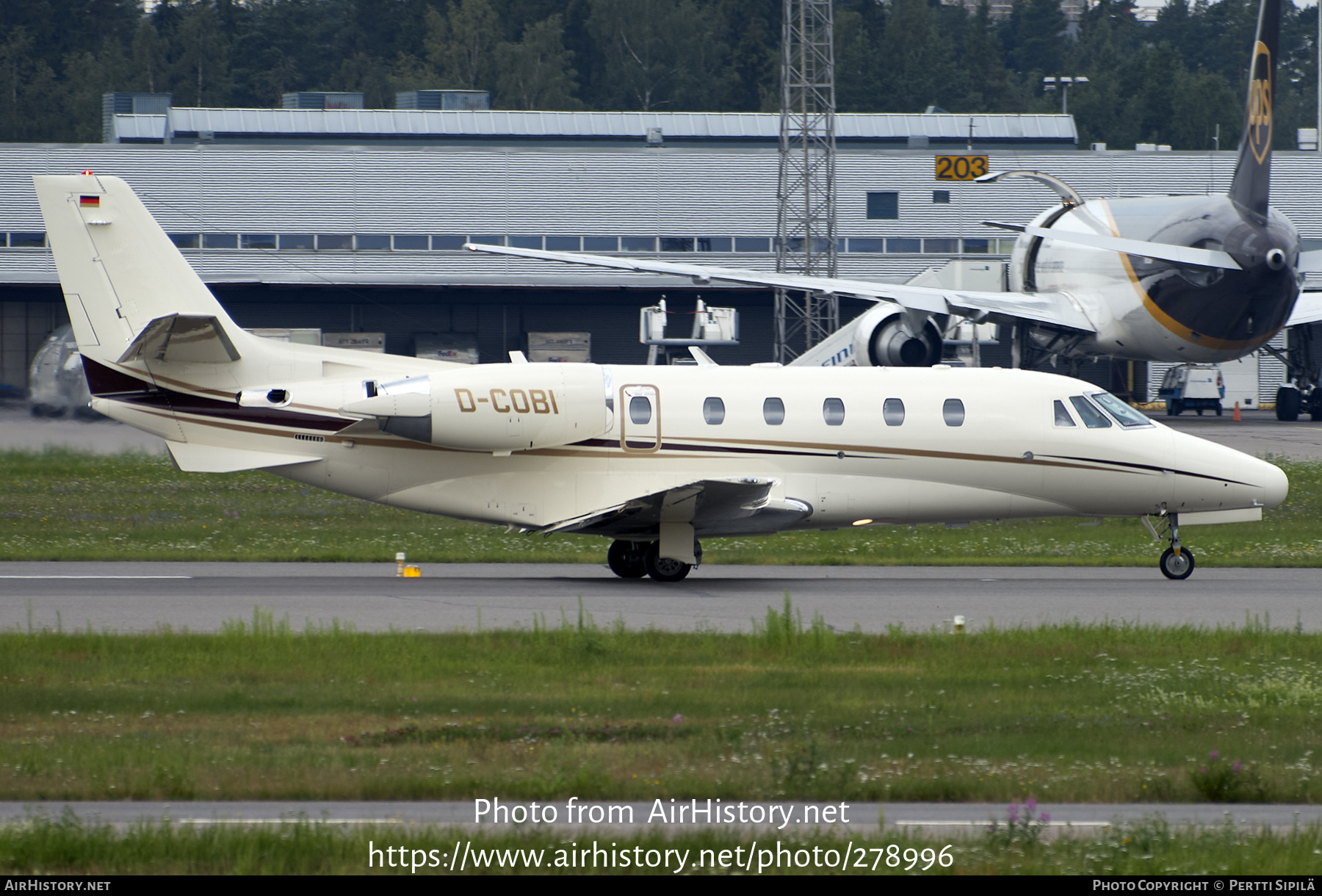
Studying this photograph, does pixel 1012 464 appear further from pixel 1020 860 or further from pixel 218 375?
pixel 1020 860

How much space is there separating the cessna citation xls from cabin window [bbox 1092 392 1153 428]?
293 mm

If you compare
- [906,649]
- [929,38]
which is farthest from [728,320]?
[929,38]

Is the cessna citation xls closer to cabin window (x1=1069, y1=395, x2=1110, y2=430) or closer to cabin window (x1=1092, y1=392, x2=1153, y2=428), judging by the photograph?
cabin window (x1=1069, y1=395, x2=1110, y2=430)

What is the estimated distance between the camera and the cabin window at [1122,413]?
21.1 m

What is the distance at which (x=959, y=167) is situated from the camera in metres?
68.8

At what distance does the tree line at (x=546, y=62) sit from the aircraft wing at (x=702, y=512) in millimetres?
91527

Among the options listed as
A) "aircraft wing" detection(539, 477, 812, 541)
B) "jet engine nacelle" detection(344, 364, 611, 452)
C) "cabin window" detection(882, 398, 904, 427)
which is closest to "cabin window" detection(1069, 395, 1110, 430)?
"cabin window" detection(882, 398, 904, 427)

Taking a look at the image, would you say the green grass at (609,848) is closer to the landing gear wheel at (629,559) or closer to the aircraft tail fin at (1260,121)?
the landing gear wheel at (629,559)

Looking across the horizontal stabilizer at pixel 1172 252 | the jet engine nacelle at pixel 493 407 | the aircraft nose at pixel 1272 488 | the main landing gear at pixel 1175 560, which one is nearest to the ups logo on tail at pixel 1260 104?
the horizontal stabilizer at pixel 1172 252

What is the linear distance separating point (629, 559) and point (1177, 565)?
7.08 meters

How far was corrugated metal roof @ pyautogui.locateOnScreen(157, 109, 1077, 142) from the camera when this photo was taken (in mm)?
78500

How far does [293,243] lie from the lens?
221ft

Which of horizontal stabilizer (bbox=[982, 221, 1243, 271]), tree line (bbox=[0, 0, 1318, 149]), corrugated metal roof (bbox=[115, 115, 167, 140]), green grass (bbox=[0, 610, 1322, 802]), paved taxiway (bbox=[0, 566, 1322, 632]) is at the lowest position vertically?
paved taxiway (bbox=[0, 566, 1322, 632])

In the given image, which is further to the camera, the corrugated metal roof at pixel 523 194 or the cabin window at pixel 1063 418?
the corrugated metal roof at pixel 523 194
